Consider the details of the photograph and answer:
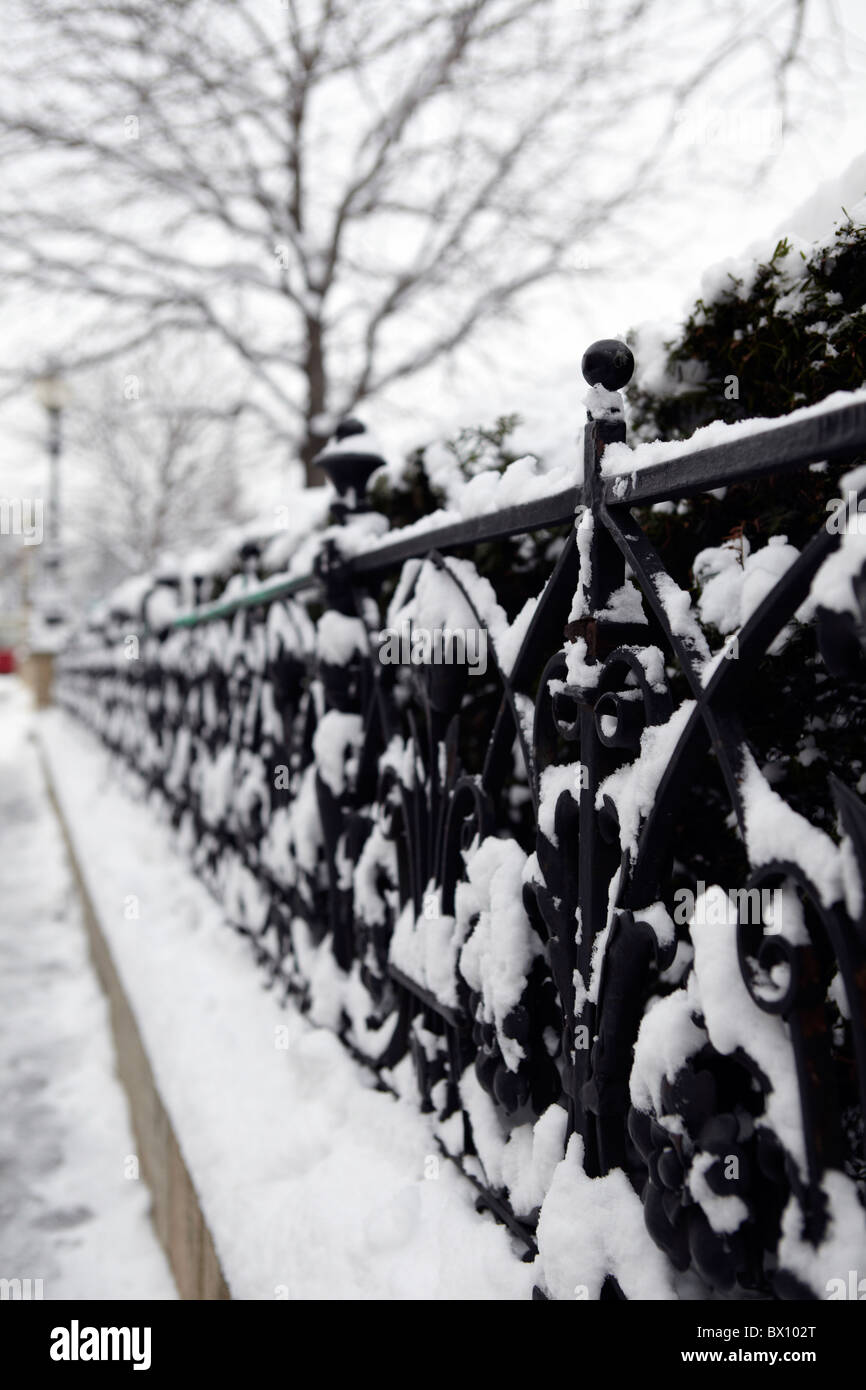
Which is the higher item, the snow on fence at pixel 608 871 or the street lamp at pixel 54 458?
the street lamp at pixel 54 458

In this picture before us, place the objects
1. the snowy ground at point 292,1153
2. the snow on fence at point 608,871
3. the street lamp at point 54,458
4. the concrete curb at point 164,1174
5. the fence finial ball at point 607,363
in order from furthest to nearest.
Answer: the street lamp at point 54,458 < the concrete curb at point 164,1174 < the snowy ground at point 292,1153 < the fence finial ball at point 607,363 < the snow on fence at point 608,871

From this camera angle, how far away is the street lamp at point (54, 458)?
14.3 meters

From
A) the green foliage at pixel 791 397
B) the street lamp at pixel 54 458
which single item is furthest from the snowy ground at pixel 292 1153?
the street lamp at pixel 54 458

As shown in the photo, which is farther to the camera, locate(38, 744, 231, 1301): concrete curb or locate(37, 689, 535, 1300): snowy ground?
locate(38, 744, 231, 1301): concrete curb

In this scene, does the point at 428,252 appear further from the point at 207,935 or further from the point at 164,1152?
the point at 164,1152

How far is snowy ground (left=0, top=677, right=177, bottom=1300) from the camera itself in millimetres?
2258

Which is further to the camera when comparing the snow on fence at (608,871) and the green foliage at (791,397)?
the green foliage at (791,397)

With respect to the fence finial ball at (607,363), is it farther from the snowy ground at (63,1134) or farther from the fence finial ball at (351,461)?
the snowy ground at (63,1134)

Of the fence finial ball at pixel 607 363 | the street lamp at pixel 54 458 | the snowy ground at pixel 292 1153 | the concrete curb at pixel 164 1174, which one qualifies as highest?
the street lamp at pixel 54 458

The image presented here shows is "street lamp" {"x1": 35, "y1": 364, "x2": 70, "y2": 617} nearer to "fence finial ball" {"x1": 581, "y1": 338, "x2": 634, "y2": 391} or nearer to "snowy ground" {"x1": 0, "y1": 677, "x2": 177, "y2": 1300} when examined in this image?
"snowy ground" {"x1": 0, "y1": 677, "x2": 177, "y2": 1300}

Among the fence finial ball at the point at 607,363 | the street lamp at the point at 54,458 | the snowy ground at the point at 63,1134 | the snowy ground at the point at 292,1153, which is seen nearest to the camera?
the fence finial ball at the point at 607,363

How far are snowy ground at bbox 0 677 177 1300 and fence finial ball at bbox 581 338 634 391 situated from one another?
6.78ft

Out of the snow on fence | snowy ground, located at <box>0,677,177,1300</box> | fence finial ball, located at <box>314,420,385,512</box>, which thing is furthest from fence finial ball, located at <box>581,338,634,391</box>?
snowy ground, located at <box>0,677,177,1300</box>
